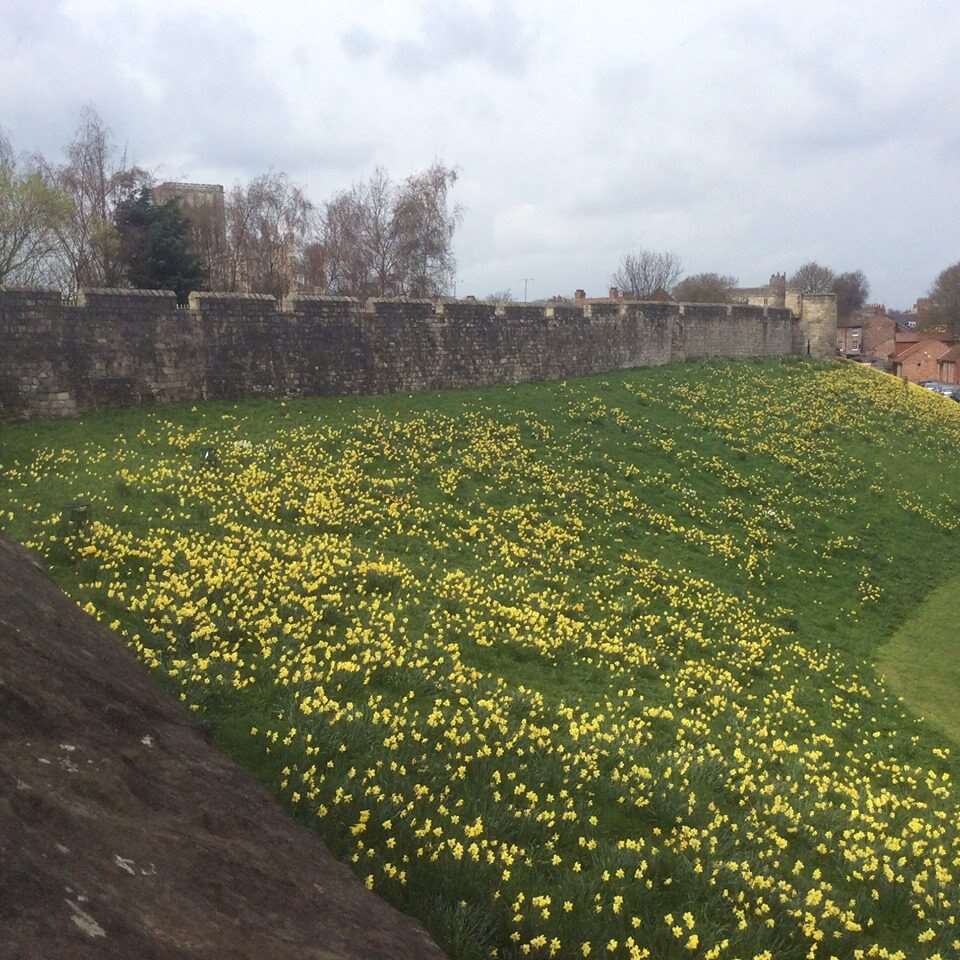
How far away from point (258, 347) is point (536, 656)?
10812 mm

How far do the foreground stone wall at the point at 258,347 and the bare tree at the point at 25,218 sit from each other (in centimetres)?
1208

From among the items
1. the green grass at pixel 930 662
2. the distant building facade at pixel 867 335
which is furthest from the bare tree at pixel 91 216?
the distant building facade at pixel 867 335

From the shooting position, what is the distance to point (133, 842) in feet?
10.2

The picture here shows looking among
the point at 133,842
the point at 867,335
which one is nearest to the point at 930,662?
the point at 133,842

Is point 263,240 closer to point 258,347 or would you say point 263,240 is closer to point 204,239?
point 204,239

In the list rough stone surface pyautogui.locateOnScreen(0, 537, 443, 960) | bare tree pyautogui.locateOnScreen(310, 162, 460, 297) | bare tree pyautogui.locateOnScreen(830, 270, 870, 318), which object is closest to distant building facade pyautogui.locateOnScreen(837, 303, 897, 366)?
bare tree pyautogui.locateOnScreen(830, 270, 870, 318)

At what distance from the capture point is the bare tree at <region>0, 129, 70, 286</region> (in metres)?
23.8

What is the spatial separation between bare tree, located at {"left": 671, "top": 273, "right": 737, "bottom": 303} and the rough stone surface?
68.2 meters

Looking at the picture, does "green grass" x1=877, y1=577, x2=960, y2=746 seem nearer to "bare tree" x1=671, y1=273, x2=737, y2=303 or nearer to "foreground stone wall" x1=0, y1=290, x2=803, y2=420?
"foreground stone wall" x1=0, y1=290, x2=803, y2=420

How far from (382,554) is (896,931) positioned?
22.5 ft

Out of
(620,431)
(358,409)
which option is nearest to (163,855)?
(358,409)

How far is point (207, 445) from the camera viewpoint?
528 inches

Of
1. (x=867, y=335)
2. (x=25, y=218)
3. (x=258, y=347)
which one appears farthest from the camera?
(x=867, y=335)

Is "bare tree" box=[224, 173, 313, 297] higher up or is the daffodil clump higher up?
"bare tree" box=[224, 173, 313, 297]
